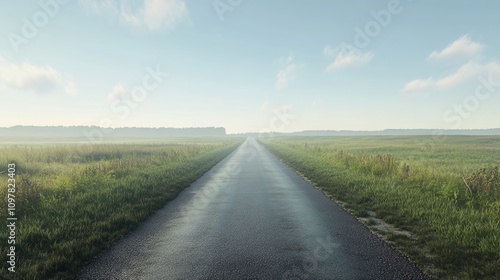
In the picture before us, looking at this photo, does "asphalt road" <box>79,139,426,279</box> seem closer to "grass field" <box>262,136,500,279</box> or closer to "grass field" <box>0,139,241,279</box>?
"grass field" <box>0,139,241,279</box>

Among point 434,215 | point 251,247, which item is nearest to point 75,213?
point 251,247

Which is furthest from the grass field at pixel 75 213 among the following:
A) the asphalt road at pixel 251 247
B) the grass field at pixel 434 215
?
the grass field at pixel 434 215

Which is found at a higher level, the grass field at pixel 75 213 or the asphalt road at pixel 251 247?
the grass field at pixel 75 213

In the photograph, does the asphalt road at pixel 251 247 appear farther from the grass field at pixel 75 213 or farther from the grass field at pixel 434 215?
the grass field at pixel 434 215

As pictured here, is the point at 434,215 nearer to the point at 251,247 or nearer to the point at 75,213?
the point at 251,247

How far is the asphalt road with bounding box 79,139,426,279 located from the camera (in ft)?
15.7

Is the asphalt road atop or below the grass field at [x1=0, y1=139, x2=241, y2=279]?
below

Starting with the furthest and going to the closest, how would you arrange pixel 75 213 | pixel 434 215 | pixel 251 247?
pixel 75 213 < pixel 434 215 < pixel 251 247

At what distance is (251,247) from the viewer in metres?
5.89

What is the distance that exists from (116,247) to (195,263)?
202 centimetres

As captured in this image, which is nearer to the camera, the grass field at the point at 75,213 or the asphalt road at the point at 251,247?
the asphalt road at the point at 251,247

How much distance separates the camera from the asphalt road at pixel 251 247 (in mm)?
4781

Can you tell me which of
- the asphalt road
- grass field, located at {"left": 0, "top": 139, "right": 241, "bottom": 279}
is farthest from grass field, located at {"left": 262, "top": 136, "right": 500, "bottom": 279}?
grass field, located at {"left": 0, "top": 139, "right": 241, "bottom": 279}

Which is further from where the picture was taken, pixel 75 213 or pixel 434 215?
pixel 75 213
